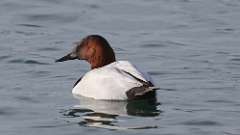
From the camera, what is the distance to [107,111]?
11273 millimetres

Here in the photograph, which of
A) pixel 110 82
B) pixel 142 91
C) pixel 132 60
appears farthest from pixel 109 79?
pixel 132 60

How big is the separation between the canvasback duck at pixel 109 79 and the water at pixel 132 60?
0.39ft

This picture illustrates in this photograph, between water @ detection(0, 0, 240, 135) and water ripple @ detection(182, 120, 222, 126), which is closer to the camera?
water ripple @ detection(182, 120, 222, 126)

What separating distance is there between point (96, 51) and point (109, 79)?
780 millimetres

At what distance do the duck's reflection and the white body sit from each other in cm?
8

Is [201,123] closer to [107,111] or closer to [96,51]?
[107,111]

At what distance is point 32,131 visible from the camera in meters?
10.3

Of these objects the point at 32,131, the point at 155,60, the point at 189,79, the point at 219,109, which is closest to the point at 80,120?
the point at 32,131

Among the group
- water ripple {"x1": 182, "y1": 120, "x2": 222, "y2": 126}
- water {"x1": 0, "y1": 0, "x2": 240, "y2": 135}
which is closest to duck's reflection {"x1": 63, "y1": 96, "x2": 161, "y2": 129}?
water {"x1": 0, "y1": 0, "x2": 240, "y2": 135}

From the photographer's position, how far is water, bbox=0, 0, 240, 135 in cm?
1073

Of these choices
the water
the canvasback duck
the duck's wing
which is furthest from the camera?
the canvasback duck

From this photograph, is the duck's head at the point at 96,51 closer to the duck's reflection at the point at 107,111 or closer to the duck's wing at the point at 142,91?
the duck's reflection at the point at 107,111

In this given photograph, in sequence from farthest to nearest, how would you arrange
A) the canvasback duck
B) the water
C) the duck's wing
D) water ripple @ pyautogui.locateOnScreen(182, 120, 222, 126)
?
the canvasback duck < the duck's wing < the water < water ripple @ pyautogui.locateOnScreen(182, 120, 222, 126)

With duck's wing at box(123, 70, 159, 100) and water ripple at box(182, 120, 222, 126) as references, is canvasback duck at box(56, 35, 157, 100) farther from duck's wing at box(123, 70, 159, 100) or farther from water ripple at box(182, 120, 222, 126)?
water ripple at box(182, 120, 222, 126)
